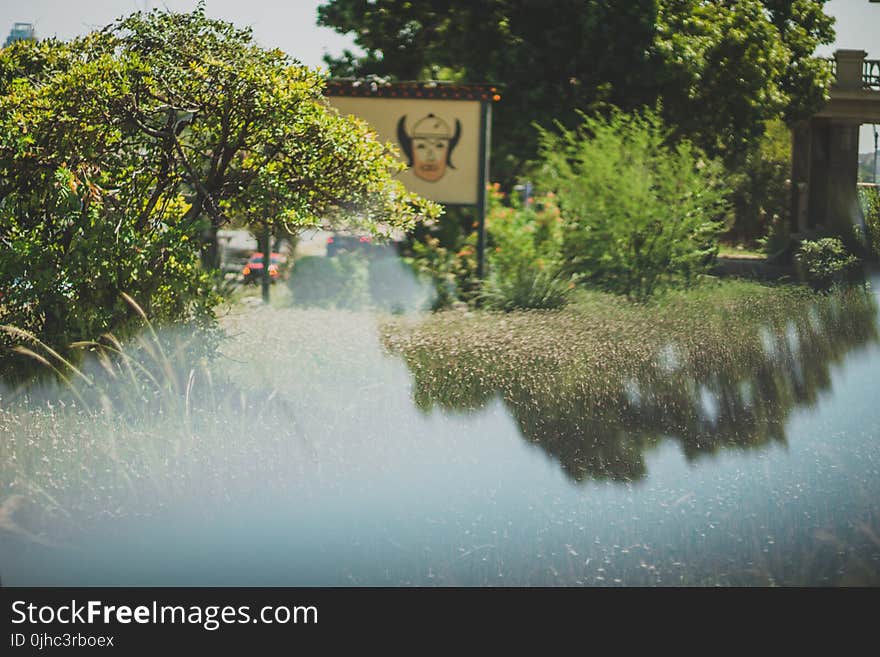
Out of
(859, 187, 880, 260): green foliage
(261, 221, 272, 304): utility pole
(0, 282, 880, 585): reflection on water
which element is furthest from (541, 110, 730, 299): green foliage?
(261, 221, 272, 304): utility pole

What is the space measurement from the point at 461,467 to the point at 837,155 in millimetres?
4878

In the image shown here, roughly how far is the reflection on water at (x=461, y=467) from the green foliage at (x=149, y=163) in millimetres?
→ 644

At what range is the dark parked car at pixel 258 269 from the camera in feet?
24.6

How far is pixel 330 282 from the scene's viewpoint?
8.61 metres

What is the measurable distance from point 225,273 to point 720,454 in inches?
145

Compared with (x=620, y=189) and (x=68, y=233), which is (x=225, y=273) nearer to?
(x=68, y=233)

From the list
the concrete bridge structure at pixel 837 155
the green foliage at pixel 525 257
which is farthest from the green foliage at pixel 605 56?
the green foliage at pixel 525 257

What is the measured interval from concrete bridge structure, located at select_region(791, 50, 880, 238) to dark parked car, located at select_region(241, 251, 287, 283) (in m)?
4.54

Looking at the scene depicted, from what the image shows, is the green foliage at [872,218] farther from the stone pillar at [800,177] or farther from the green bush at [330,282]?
the green bush at [330,282]

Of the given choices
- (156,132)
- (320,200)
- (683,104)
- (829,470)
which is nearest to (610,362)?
(829,470)

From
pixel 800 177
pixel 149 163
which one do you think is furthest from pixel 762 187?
pixel 149 163

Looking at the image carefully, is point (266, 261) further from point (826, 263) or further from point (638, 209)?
point (826, 263)

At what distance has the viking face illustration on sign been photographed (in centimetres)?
784

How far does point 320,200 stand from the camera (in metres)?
6.35
